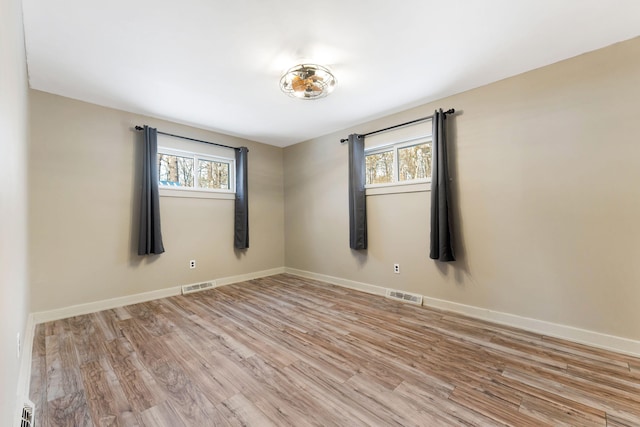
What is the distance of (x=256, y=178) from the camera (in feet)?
15.4

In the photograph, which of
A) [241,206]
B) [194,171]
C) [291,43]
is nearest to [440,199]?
[291,43]

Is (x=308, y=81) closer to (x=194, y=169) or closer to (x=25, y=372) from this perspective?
(x=194, y=169)

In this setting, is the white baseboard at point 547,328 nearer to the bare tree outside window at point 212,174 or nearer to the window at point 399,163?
the window at point 399,163

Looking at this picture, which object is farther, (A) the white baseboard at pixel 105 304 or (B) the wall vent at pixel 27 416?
(A) the white baseboard at pixel 105 304

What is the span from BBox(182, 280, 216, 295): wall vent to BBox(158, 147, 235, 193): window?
1420 mm

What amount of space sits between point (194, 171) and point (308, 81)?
246 centimetres

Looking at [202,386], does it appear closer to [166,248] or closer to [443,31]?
[166,248]

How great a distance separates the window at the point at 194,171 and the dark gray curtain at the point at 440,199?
3117mm

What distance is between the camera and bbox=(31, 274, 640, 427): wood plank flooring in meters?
1.45

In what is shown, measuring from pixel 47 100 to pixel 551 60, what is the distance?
5025 millimetres

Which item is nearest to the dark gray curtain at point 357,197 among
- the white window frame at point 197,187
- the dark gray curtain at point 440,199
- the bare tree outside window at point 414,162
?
the bare tree outside window at point 414,162

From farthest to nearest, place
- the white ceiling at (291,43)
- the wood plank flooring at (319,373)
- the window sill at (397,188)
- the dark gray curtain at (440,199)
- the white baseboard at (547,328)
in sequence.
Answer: the window sill at (397,188), the dark gray curtain at (440,199), the white baseboard at (547,328), the white ceiling at (291,43), the wood plank flooring at (319,373)

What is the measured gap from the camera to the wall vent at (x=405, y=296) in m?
3.22

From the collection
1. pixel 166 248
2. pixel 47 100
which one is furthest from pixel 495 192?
pixel 47 100
